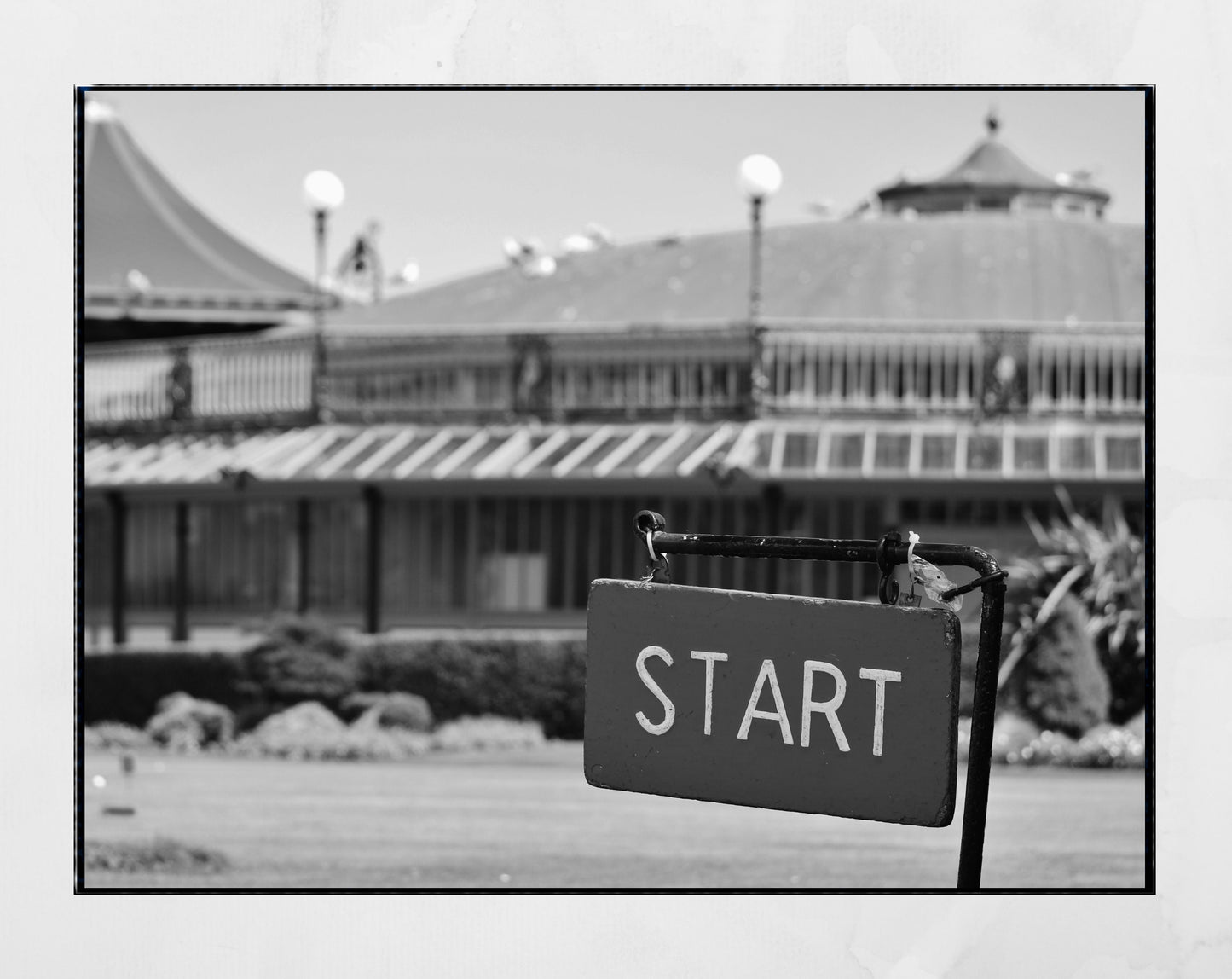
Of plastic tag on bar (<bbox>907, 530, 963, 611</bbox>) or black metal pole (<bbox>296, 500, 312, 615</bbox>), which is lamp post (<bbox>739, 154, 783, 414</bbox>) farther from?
plastic tag on bar (<bbox>907, 530, 963, 611</bbox>)

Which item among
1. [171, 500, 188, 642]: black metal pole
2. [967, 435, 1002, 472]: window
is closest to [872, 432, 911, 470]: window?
[967, 435, 1002, 472]: window

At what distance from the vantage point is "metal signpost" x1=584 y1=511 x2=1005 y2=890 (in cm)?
364

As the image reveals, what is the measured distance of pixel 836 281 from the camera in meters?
27.0

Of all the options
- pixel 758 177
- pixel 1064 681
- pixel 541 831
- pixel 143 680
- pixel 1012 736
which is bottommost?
pixel 541 831

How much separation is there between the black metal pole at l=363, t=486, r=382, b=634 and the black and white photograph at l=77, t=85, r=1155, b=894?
0.09 meters

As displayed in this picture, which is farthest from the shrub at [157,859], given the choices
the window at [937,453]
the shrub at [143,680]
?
the window at [937,453]

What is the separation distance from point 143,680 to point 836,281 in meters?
10.1

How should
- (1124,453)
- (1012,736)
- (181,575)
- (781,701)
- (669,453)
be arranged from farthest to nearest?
(181,575) < (669,453) < (1124,453) < (1012,736) < (781,701)

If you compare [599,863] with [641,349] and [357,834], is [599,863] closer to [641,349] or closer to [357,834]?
[357,834]

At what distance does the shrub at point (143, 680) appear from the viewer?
21172 millimetres

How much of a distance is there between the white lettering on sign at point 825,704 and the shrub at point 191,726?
1705 cm

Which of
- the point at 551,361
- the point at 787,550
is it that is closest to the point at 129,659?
the point at 551,361

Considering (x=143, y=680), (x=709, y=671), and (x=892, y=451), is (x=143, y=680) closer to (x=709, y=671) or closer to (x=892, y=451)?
(x=892, y=451)

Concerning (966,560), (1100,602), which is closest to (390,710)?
(1100,602)
